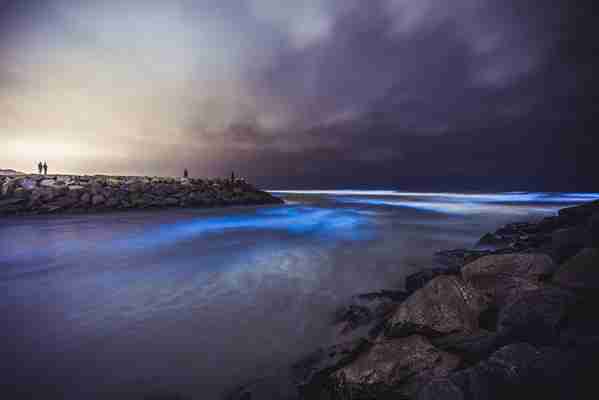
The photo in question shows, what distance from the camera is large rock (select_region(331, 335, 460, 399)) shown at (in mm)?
1965

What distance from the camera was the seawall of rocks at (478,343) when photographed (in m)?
1.61

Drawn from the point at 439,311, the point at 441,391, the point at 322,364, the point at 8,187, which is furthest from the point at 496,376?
the point at 8,187

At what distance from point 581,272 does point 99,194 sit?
22.4 meters

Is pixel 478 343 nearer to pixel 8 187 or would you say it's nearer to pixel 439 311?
pixel 439 311

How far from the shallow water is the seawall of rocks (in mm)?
583

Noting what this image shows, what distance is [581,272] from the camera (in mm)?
2688

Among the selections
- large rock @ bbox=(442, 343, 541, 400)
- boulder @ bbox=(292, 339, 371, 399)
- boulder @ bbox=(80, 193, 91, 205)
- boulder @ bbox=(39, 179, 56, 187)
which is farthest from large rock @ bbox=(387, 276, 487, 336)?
boulder @ bbox=(39, 179, 56, 187)

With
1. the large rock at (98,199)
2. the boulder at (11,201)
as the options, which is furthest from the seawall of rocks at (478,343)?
the boulder at (11,201)

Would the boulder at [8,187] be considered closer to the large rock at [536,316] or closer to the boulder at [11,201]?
the boulder at [11,201]

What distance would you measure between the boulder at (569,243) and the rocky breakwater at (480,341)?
239 millimetres

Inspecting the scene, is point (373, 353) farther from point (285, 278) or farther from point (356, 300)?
point (285, 278)

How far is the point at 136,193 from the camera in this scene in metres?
18.5

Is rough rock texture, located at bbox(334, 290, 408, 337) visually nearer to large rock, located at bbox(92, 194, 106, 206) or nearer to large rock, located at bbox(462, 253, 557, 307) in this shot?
large rock, located at bbox(462, 253, 557, 307)

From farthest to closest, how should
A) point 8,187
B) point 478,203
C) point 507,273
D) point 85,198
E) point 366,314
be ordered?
point 478,203, point 85,198, point 8,187, point 366,314, point 507,273
